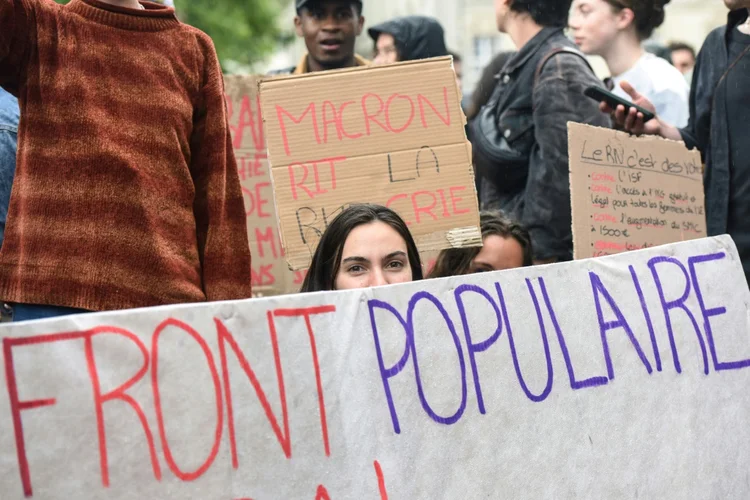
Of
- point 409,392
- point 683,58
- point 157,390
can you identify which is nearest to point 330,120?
point 409,392

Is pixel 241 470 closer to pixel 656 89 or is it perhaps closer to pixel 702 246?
pixel 702 246

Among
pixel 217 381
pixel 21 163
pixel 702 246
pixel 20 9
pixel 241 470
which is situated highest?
pixel 20 9

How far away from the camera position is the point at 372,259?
13.1 ft

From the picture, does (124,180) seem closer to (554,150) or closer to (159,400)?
(159,400)

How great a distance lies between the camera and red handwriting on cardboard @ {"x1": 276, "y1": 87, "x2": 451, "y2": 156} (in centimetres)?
455

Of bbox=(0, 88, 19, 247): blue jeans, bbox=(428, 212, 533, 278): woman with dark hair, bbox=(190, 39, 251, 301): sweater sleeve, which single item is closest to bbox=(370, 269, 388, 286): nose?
bbox=(190, 39, 251, 301): sweater sleeve

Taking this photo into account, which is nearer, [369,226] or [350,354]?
[350,354]

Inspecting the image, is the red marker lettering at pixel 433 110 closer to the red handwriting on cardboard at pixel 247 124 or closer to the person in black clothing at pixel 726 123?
the person in black clothing at pixel 726 123

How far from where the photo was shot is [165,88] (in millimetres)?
3430

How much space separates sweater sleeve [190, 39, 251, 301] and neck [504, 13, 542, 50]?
2.15m

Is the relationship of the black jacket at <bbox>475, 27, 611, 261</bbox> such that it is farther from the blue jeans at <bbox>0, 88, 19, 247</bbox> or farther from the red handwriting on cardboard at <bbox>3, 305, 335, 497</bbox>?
the red handwriting on cardboard at <bbox>3, 305, 335, 497</bbox>

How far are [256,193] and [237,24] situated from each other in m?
21.2

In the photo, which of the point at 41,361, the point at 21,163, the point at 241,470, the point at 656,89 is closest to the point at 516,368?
the point at 241,470

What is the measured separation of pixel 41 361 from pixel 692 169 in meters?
3.22
